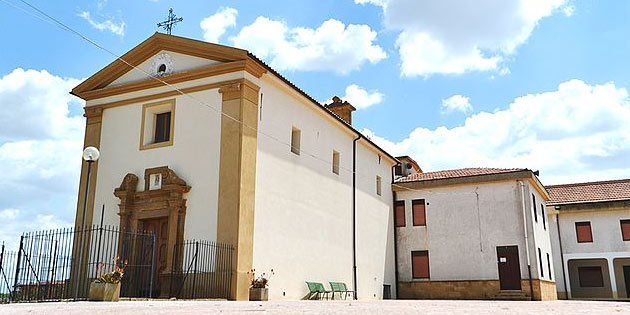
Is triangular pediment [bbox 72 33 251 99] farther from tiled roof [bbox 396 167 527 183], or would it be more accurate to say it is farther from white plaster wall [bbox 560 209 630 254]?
white plaster wall [bbox 560 209 630 254]

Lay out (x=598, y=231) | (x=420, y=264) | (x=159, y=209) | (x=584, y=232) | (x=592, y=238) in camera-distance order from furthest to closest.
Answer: (x=584, y=232) < (x=592, y=238) < (x=598, y=231) < (x=420, y=264) < (x=159, y=209)

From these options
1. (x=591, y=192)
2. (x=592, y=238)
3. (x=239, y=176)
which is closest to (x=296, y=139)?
(x=239, y=176)

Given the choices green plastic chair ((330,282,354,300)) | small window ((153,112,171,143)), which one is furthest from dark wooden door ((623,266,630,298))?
small window ((153,112,171,143))

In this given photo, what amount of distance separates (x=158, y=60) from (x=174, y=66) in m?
0.77

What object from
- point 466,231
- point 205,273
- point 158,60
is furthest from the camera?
point 466,231

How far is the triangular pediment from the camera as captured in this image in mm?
17125

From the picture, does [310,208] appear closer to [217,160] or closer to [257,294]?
[217,160]

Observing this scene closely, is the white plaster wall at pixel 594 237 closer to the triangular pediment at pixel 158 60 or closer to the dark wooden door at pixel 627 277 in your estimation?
the dark wooden door at pixel 627 277

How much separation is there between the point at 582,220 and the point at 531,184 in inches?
294

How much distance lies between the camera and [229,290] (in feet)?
49.2

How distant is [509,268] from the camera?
77.8ft

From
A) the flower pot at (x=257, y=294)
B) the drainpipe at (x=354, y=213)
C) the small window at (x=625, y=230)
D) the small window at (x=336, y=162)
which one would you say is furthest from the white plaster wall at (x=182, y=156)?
the small window at (x=625, y=230)

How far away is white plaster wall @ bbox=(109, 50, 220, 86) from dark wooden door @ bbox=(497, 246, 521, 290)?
46.5 ft

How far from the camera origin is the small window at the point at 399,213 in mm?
26623
